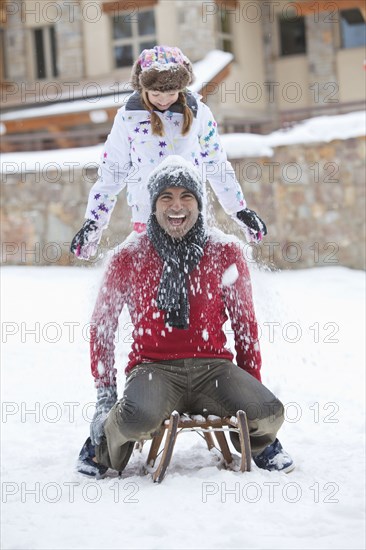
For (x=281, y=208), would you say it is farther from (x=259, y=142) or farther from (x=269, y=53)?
(x=269, y=53)

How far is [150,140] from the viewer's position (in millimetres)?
3578

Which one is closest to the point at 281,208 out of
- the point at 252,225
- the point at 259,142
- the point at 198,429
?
the point at 259,142

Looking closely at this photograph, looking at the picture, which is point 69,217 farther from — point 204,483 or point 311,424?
point 204,483

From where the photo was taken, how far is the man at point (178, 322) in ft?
10.7

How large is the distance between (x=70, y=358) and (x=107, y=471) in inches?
110

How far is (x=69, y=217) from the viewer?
33.1 feet

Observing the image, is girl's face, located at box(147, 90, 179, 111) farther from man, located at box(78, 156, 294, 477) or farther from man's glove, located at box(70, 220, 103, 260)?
man's glove, located at box(70, 220, 103, 260)

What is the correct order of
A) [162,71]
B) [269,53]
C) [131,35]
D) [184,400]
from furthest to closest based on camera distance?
[269,53] < [131,35] < [162,71] < [184,400]

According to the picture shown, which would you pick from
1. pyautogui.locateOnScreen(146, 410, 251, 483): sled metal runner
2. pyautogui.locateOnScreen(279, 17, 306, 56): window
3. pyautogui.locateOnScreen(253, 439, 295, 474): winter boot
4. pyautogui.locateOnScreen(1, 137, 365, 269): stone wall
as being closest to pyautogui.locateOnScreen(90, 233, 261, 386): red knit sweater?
pyautogui.locateOnScreen(146, 410, 251, 483): sled metal runner

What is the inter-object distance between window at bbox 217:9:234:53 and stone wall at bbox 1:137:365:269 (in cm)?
644

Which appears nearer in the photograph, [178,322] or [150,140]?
[178,322]

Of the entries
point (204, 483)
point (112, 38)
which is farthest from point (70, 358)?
point (112, 38)

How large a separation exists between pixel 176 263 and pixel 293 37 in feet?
49.7

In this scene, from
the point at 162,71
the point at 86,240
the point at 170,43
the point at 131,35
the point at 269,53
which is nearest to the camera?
the point at 162,71
